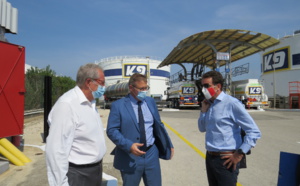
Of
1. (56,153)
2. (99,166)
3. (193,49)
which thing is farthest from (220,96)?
(193,49)

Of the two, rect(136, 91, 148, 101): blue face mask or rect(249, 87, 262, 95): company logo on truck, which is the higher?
rect(249, 87, 262, 95): company logo on truck

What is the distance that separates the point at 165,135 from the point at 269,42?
22.9 metres

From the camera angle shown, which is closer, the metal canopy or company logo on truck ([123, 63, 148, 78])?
the metal canopy

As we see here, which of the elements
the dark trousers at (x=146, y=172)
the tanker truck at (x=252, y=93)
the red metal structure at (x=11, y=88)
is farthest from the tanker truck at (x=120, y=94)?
the dark trousers at (x=146, y=172)

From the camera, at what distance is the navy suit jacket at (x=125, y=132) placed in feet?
8.79

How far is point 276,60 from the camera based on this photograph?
37219mm

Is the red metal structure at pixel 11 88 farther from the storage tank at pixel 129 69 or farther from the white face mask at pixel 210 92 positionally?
the storage tank at pixel 129 69

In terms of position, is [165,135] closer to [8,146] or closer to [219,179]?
[219,179]

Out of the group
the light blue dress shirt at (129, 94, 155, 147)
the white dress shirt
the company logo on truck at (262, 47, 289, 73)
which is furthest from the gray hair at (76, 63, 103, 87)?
the company logo on truck at (262, 47, 289, 73)

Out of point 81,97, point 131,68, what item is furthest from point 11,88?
point 131,68

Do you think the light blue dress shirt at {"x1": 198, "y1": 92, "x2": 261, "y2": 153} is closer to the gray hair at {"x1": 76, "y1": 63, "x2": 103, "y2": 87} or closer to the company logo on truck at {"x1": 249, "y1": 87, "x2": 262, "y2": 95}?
the gray hair at {"x1": 76, "y1": 63, "x2": 103, "y2": 87}

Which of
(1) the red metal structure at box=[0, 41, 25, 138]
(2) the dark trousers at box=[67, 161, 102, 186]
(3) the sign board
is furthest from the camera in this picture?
(3) the sign board

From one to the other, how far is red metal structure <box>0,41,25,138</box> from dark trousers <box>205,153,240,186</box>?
5387 millimetres

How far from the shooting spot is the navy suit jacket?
2678mm
